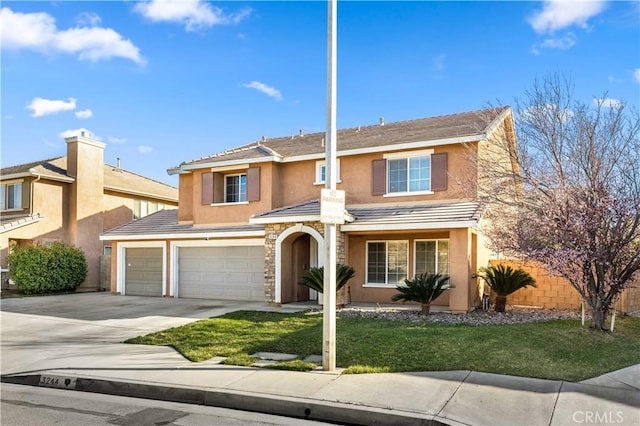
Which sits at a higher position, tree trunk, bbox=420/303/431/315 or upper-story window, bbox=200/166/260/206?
upper-story window, bbox=200/166/260/206

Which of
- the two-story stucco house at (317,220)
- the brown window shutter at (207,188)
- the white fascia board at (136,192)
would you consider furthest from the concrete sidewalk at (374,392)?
the white fascia board at (136,192)

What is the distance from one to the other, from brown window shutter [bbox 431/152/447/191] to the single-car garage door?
489 inches

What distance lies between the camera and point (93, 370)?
8680 millimetres

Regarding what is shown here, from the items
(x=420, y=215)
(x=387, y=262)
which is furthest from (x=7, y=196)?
(x=420, y=215)

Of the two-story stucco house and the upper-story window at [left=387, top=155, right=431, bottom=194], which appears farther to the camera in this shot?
the upper-story window at [left=387, top=155, right=431, bottom=194]

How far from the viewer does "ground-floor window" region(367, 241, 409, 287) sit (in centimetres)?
1764

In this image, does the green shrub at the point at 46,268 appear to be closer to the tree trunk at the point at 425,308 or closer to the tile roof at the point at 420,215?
the tile roof at the point at 420,215

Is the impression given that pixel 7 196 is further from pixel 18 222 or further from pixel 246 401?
pixel 246 401

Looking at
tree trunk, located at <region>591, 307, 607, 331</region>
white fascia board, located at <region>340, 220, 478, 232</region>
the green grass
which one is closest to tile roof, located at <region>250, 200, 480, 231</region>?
white fascia board, located at <region>340, 220, 478, 232</region>

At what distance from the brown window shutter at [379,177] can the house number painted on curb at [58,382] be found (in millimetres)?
12027

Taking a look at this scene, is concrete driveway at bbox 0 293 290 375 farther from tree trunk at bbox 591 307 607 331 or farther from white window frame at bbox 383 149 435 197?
tree trunk at bbox 591 307 607 331

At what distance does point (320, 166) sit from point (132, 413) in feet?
44.6

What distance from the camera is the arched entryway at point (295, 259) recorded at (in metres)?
16.7

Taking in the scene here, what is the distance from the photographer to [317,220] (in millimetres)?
16109
